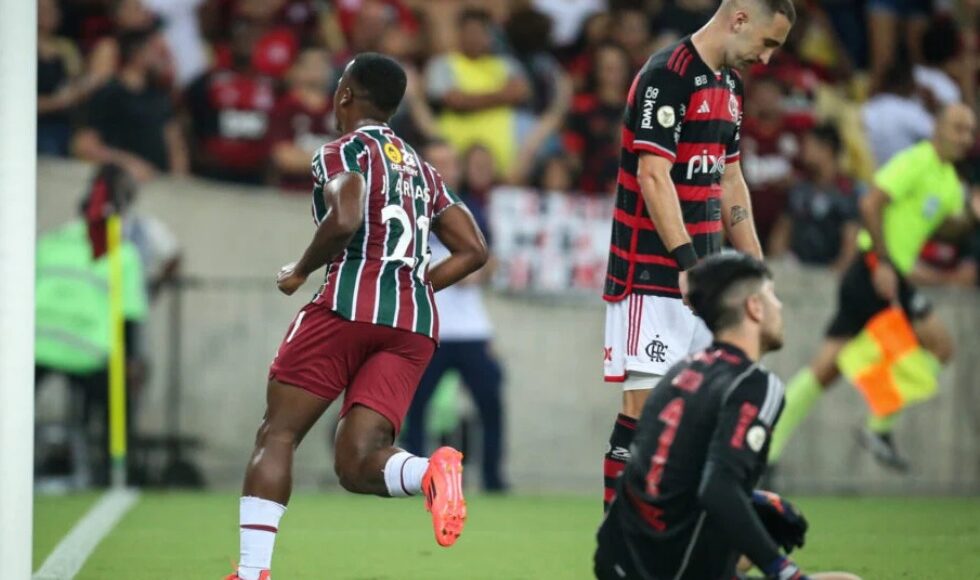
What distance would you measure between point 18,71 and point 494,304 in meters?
8.56

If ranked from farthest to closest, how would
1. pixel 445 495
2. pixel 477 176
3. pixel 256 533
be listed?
1. pixel 477 176
2. pixel 445 495
3. pixel 256 533

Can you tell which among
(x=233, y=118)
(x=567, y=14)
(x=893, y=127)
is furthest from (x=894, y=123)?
(x=233, y=118)

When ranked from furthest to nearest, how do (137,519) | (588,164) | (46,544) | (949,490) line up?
(588,164)
(949,490)
(137,519)
(46,544)

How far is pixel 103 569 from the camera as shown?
297 inches

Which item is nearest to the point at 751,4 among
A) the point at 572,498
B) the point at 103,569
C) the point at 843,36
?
the point at 103,569

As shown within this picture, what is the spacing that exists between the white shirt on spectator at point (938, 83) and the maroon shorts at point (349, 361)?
10.3 m

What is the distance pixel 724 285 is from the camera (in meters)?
4.99

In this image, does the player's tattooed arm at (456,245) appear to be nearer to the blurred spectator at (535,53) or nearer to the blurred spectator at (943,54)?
the blurred spectator at (535,53)

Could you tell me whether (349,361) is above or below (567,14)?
below

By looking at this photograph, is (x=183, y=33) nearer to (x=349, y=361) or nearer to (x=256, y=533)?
(x=349, y=361)

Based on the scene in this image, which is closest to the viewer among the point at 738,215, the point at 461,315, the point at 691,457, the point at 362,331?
the point at 691,457

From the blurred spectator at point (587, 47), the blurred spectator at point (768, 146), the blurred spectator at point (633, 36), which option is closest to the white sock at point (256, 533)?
the blurred spectator at point (768, 146)

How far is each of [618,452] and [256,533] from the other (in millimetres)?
1436

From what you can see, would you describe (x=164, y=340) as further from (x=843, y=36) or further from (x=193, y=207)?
(x=843, y=36)
